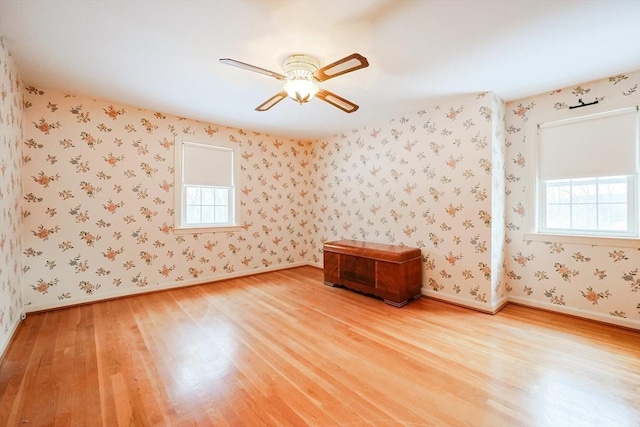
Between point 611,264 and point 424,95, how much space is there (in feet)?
8.01

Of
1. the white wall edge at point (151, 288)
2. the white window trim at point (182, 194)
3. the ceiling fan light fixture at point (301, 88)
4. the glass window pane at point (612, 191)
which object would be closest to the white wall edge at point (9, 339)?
the white wall edge at point (151, 288)

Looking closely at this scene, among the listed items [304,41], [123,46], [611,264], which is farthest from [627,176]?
[123,46]

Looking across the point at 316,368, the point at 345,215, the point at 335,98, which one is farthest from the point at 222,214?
the point at 316,368

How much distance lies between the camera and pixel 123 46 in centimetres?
212

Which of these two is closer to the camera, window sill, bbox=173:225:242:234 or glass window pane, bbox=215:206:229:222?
window sill, bbox=173:225:242:234

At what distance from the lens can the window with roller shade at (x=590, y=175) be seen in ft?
8.36

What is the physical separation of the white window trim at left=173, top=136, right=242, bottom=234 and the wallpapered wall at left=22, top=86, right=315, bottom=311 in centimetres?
6

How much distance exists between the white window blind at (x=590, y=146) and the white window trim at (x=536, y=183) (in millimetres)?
51

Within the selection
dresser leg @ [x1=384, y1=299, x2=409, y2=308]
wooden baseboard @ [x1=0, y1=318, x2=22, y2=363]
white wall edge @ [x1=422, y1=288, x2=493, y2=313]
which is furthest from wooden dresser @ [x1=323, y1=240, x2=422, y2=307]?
wooden baseboard @ [x1=0, y1=318, x2=22, y2=363]

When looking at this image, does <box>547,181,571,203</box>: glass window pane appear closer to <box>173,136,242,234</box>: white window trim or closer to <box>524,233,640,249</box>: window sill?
Answer: <box>524,233,640,249</box>: window sill

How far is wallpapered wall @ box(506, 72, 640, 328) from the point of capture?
A: 253 cm

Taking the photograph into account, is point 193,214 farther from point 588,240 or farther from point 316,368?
point 588,240

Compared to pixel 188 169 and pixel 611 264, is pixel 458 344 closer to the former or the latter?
pixel 611 264

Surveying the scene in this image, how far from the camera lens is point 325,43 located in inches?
80.7
